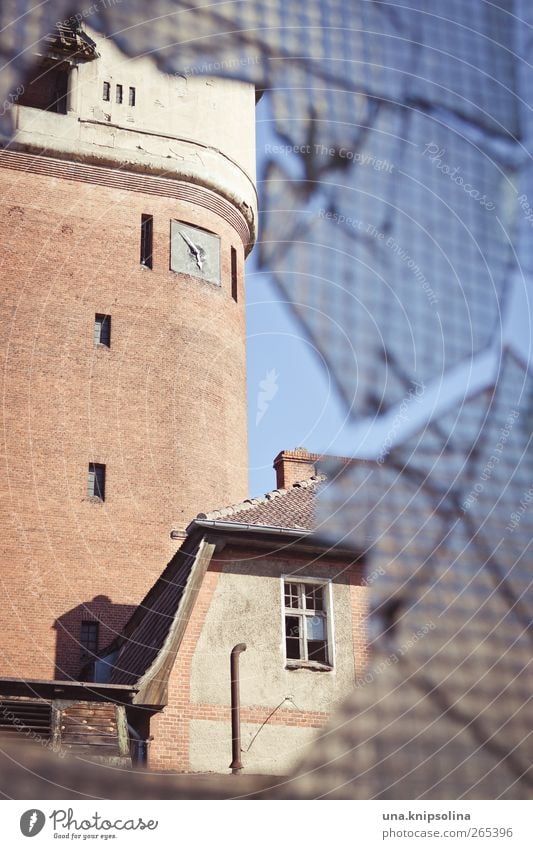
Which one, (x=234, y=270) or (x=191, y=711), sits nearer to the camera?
(x=191, y=711)

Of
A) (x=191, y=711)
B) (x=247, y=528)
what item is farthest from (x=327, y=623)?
(x=191, y=711)

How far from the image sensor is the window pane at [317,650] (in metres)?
18.3

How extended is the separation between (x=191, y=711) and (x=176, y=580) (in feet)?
8.11

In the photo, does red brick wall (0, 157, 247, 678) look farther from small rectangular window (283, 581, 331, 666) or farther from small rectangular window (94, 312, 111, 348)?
small rectangular window (283, 581, 331, 666)

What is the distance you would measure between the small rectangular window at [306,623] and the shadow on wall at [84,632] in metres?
6.55

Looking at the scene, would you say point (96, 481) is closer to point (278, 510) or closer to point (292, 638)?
point (278, 510)

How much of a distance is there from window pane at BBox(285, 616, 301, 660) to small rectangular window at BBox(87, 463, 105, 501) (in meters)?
8.52

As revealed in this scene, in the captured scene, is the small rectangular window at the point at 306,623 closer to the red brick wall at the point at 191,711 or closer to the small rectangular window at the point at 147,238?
the red brick wall at the point at 191,711

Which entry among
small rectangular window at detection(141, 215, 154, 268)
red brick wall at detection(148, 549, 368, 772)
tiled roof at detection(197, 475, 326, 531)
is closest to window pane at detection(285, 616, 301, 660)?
red brick wall at detection(148, 549, 368, 772)

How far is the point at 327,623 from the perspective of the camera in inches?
732

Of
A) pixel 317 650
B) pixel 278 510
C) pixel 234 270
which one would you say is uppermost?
pixel 234 270

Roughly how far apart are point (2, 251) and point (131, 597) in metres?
7.93

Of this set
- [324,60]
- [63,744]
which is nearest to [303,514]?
[63,744]

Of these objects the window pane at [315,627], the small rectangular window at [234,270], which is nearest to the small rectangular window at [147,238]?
the small rectangular window at [234,270]
